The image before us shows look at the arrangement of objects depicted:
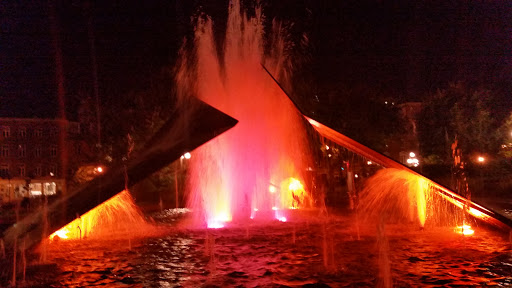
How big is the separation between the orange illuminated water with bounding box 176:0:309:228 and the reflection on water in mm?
4303

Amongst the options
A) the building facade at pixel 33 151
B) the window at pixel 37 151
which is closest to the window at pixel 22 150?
the building facade at pixel 33 151

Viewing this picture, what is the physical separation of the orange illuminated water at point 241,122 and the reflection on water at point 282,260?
4303 mm

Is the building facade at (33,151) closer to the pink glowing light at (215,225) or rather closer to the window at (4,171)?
the window at (4,171)

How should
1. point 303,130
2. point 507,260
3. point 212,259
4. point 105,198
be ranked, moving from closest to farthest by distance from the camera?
point 507,260 < point 212,259 < point 105,198 < point 303,130

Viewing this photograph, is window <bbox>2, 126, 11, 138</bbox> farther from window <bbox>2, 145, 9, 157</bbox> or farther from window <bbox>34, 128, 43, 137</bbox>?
window <bbox>34, 128, 43, 137</bbox>

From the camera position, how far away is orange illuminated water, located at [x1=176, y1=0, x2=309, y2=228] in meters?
15.8

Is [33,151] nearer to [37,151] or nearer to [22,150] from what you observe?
[37,151]

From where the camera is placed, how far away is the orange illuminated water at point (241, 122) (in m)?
15.8

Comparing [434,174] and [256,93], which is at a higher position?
[256,93]

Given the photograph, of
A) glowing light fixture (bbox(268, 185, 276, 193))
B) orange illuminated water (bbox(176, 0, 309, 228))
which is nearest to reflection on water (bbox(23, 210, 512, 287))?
orange illuminated water (bbox(176, 0, 309, 228))

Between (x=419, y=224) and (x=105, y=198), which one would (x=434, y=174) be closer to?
(x=419, y=224)

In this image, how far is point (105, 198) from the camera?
9461mm

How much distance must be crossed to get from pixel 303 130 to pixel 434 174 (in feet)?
51.2

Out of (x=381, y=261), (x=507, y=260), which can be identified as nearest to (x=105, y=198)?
(x=381, y=261)
